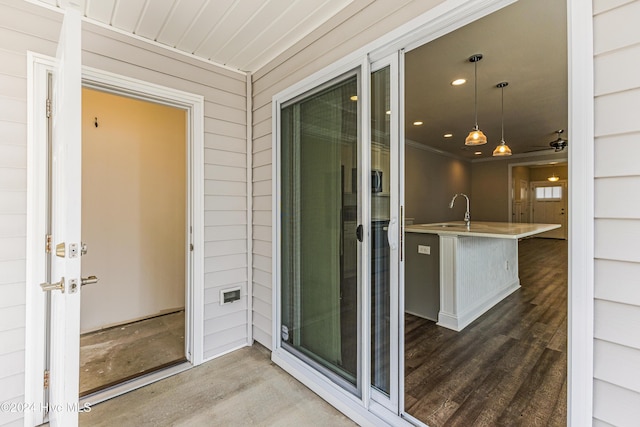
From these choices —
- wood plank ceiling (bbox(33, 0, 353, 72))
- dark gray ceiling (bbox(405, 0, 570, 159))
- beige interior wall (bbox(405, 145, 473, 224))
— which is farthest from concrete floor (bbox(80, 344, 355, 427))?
beige interior wall (bbox(405, 145, 473, 224))

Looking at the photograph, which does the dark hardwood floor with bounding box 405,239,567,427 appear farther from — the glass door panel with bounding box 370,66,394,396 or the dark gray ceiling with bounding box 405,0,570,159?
the dark gray ceiling with bounding box 405,0,570,159

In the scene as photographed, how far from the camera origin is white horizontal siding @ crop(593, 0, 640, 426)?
958mm

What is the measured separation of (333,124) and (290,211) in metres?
0.79

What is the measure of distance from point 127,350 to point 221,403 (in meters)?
1.29

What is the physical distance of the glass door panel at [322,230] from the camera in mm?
1868

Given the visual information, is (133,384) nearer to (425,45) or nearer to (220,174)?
(220,174)

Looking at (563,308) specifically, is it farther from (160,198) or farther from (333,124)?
(160,198)

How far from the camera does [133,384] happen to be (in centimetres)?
211

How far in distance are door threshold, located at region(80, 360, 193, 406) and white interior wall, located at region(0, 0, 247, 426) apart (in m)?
0.23

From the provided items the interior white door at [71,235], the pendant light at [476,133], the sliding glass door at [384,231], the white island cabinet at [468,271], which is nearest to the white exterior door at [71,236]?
the interior white door at [71,235]

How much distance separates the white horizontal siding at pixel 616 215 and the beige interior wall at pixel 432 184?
538 centimetres

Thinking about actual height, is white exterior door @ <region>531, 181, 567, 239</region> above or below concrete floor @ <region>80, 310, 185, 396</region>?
above

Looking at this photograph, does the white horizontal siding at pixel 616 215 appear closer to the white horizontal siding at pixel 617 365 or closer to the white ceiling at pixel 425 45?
the white horizontal siding at pixel 617 365

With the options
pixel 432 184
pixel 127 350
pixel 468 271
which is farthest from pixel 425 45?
pixel 432 184
